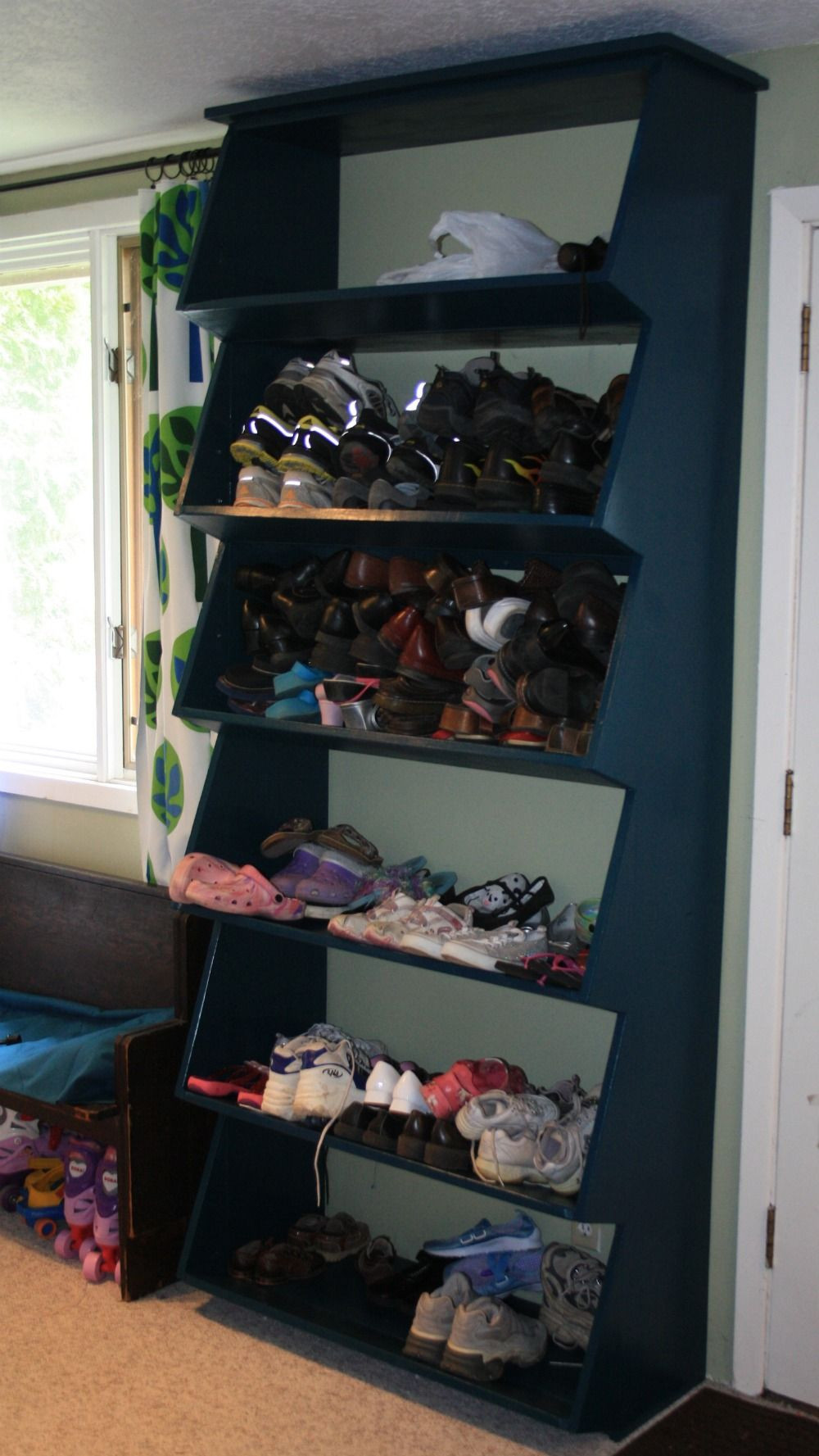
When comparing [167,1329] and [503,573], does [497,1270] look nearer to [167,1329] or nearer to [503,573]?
[167,1329]

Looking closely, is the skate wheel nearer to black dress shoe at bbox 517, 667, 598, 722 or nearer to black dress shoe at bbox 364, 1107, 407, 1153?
black dress shoe at bbox 364, 1107, 407, 1153

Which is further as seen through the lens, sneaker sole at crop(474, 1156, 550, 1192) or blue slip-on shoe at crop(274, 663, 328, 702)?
blue slip-on shoe at crop(274, 663, 328, 702)

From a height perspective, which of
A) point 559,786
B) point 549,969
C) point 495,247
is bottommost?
point 549,969

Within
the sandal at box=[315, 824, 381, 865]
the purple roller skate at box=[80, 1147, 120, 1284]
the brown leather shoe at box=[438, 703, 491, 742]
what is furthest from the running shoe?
the purple roller skate at box=[80, 1147, 120, 1284]

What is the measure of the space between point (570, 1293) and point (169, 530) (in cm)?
185

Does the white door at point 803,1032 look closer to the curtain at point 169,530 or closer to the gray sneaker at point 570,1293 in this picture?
Answer: the gray sneaker at point 570,1293

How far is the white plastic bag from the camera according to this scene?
7.83 feet

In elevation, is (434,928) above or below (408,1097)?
above

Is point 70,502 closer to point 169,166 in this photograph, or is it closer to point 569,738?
point 169,166

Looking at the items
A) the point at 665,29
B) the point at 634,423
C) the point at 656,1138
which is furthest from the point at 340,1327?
the point at 665,29

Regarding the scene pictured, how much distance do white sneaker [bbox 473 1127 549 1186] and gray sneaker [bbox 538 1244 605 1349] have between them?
40 cm

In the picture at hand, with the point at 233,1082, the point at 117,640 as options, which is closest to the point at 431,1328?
the point at 233,1082

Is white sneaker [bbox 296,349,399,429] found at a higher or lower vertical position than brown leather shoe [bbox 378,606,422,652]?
higher

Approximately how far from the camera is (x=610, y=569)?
255cm
